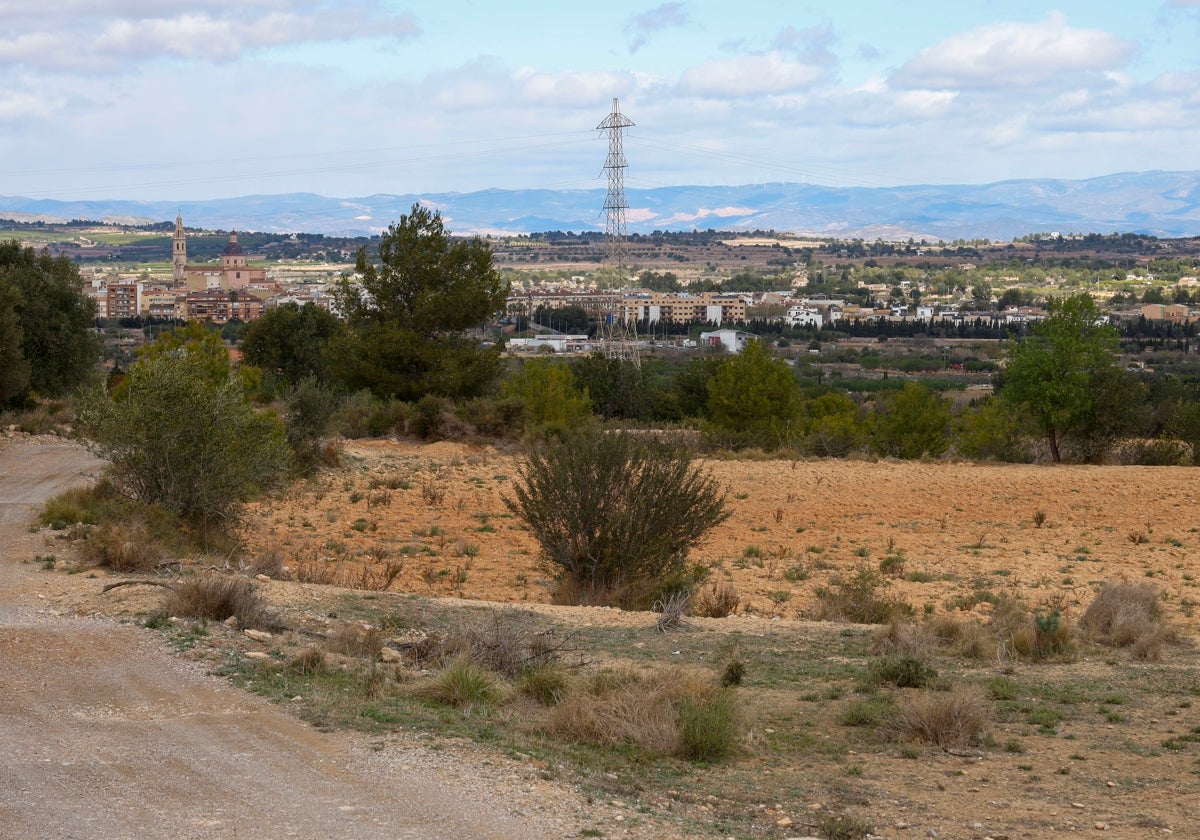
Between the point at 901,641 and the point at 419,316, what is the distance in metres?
25.1

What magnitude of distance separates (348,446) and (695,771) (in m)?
22.6

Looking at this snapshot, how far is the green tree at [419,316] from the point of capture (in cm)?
3431

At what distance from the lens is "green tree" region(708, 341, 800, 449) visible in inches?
1552

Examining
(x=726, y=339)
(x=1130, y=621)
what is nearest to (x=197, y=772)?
(x=1130, y=621)

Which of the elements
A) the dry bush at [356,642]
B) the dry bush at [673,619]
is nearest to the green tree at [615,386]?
the dry bush at [673,619]

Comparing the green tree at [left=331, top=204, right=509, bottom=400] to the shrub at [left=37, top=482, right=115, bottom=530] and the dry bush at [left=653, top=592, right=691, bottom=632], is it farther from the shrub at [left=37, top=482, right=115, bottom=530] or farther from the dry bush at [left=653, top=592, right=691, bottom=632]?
the dry bush at [left=653, top=592, right=691, bottom=632]

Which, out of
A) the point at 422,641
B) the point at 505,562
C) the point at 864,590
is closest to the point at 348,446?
the point at 505,562

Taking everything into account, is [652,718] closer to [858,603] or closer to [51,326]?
[858,603]

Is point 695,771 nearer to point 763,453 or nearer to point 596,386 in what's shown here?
point 763,453

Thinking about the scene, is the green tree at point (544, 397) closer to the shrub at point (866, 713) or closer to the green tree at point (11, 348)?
the green tree at point (11, 348)

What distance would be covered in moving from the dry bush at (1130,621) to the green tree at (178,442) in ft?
34.3

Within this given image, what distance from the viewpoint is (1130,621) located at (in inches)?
A: 481

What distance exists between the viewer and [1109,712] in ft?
30.6

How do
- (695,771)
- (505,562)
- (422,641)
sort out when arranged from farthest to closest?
(505,562) → (422,641) → (695,771)
